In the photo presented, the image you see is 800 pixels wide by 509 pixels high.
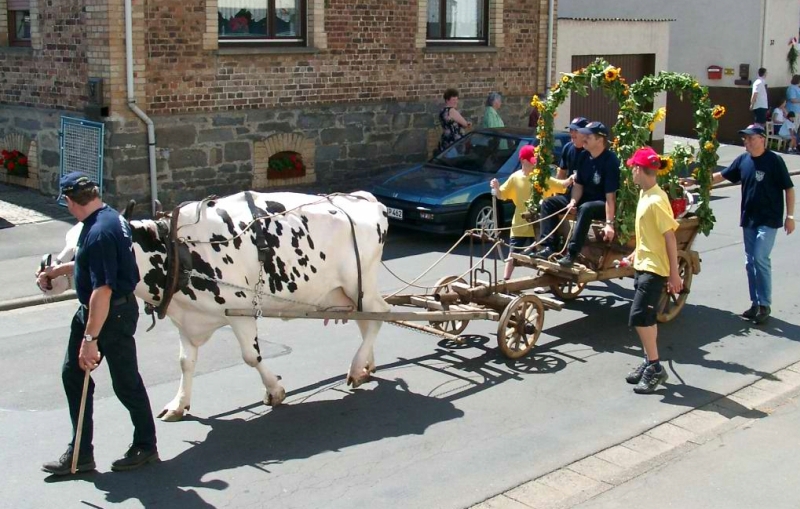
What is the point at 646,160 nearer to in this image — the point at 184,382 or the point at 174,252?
the point at 174,252

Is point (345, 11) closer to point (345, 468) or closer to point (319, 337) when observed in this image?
point (319, 337)

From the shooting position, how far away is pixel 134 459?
6.73m

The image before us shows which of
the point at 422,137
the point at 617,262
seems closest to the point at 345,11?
the point at 422,137

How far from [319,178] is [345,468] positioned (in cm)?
1183

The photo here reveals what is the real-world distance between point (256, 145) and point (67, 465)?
11.2 metres

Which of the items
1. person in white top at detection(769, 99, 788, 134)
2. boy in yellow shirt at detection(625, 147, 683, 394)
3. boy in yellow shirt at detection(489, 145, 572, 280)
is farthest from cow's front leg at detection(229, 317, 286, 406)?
person in white top at detection(769, 99, 788, 134)

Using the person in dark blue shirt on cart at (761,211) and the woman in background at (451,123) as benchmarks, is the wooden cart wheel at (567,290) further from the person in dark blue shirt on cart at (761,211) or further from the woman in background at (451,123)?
the woman in background at (451,123)

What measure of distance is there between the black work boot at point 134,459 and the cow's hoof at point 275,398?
1.23 metres

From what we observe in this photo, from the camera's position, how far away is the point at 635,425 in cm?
781

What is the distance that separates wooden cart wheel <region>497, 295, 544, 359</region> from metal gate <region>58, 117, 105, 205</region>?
8.58m

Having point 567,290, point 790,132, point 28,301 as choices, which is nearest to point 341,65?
point 567,290

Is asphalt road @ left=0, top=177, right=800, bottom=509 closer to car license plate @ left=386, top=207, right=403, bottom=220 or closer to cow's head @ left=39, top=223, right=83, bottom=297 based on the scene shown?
cow's head @ left=39, top=223, right=83, bottom=297

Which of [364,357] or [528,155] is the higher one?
[528,155]

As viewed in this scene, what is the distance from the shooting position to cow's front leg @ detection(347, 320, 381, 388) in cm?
831
